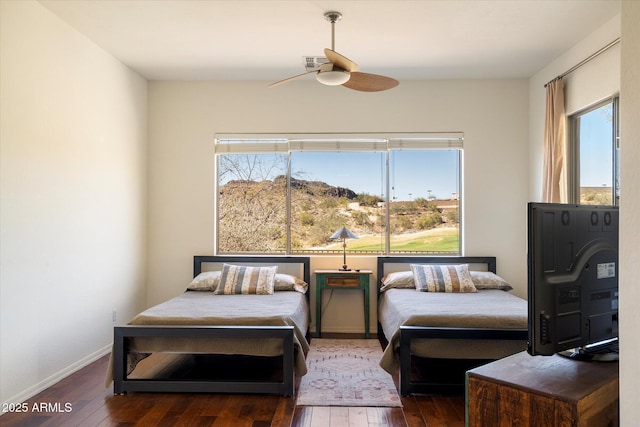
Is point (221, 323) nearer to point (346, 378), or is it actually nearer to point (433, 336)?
point (346, 378)

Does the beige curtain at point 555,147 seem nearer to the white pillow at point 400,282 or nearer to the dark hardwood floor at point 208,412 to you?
the white pillow at point 400,282

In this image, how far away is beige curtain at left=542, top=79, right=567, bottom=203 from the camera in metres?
3.97

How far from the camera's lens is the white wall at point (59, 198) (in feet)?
9.52

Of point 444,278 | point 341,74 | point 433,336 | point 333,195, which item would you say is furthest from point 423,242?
point 341,74

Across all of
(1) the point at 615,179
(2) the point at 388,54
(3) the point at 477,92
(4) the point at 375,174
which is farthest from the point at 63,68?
(1) the point at 615,179

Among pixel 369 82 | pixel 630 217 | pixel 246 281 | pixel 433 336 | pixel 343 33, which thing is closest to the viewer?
pixel 630 217

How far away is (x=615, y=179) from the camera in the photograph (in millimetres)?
3500

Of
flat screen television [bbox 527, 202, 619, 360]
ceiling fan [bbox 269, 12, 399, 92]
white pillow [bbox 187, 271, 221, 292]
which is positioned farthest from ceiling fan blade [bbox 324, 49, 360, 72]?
white pillow [bbox 187, 271, 221, 292]

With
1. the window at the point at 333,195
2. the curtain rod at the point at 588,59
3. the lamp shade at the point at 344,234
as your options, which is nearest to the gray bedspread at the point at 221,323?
the lamp shade at the point at 344,234

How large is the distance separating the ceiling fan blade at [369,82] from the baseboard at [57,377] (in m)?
3.21

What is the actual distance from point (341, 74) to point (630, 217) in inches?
85.6

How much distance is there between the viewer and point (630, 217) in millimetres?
1119

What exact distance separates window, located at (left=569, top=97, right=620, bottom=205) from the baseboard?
4.65m

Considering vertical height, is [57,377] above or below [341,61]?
below
